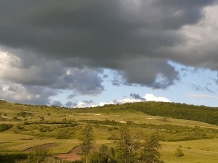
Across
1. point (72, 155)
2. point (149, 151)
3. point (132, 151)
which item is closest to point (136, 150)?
point (132, 151)

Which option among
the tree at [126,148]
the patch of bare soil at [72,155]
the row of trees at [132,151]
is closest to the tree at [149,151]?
the row of trees at [132,151]

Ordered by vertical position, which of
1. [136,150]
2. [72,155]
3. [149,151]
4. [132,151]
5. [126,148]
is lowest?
[72,155]

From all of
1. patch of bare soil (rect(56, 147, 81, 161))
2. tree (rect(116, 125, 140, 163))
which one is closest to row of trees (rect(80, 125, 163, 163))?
tree (rect(116, 125, 140, 163))

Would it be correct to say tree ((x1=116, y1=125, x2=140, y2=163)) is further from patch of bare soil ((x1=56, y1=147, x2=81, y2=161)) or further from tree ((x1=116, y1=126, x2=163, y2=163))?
patch of bare soil ((x1=56, y1=147, x2=81, y2=161))

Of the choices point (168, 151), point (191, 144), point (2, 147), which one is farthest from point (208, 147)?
point (2, 147)

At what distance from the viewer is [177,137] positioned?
15412 centimetres

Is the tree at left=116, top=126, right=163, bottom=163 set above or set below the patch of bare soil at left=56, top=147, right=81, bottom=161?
above

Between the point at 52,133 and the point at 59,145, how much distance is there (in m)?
40.7

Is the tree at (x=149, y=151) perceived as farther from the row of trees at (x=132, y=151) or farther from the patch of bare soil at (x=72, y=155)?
the patch of bare soil at (x=72, y=155)

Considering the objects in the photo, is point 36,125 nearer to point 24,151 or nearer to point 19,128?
point 19,128

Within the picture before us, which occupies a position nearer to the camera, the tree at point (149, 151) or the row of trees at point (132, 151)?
the tree at point (149, 151)

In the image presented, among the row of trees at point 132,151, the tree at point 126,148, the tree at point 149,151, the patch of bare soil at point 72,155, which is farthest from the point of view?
the patch of bare soil at point 72,155

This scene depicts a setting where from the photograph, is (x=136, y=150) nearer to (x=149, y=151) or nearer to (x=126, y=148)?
(x=126, y=148)

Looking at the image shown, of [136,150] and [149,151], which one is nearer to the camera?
[149,151]
